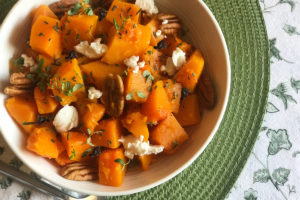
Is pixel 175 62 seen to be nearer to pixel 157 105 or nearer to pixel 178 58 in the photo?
pixel 178 58

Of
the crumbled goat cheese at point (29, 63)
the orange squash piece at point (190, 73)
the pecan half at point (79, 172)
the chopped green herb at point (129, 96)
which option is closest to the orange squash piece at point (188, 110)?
the orange squash piece at point (190, 73)

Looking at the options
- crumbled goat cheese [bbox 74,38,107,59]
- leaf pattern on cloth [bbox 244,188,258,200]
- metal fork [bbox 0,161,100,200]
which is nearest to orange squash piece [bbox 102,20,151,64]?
crumbled goat cheese [bbox 74,38,107,59]

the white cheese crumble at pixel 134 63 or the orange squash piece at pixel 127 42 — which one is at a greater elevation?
the orange squash piece at pixel 127 42

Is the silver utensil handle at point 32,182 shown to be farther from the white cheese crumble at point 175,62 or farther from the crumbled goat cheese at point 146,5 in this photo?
the crumbled goat cheese at point 146,5

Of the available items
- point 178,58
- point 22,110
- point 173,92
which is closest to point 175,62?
point 178,58

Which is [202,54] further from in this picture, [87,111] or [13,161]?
[13,161]

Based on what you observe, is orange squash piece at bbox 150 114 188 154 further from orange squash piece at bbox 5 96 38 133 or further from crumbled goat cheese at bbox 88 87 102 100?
orange squash piece at bbox 5 96 38 133
